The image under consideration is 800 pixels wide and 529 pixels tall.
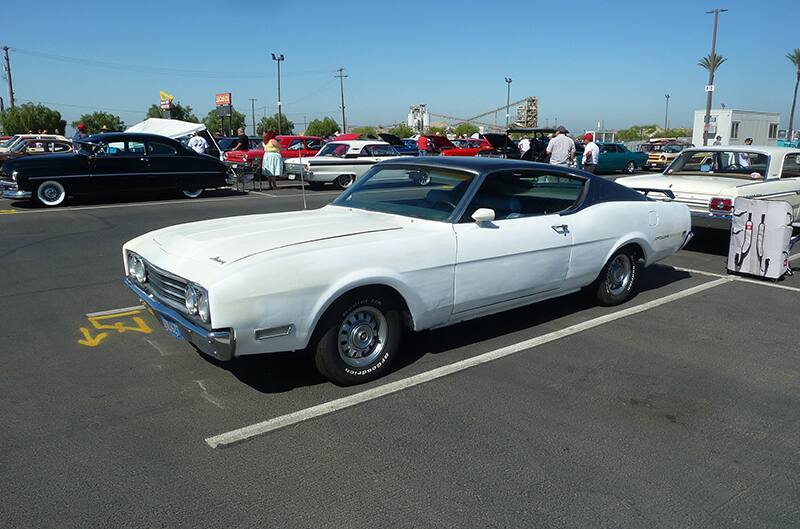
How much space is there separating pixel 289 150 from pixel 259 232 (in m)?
18.5

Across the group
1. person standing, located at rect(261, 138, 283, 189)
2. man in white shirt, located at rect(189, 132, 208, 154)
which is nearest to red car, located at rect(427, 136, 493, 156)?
person standing, located at rect(261, 138, 283, 189)

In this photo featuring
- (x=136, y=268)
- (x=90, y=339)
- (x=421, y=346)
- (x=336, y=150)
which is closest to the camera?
(x=136, y=268)

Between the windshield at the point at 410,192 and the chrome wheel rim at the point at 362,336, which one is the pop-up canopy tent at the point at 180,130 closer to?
the windshield at the point at 410,192

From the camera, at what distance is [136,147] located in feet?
46.1

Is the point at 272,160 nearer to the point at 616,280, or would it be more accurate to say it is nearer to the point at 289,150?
the point at 289,150

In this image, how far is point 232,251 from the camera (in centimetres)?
380

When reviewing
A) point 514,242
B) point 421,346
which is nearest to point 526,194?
point 514,242

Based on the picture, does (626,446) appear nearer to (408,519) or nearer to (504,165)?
(408,519)

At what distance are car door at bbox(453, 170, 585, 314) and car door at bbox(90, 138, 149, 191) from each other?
11.2 m

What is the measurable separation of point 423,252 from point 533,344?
4.57 ft

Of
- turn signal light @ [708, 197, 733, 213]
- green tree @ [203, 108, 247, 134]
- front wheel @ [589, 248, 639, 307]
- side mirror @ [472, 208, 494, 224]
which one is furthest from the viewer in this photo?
green tree @ [203, 108, 247, 134]

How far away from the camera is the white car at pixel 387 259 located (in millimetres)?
3605

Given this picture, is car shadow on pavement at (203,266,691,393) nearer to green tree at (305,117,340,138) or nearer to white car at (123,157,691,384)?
white car at (123,157,691,384)

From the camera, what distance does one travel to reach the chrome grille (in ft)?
12.6
